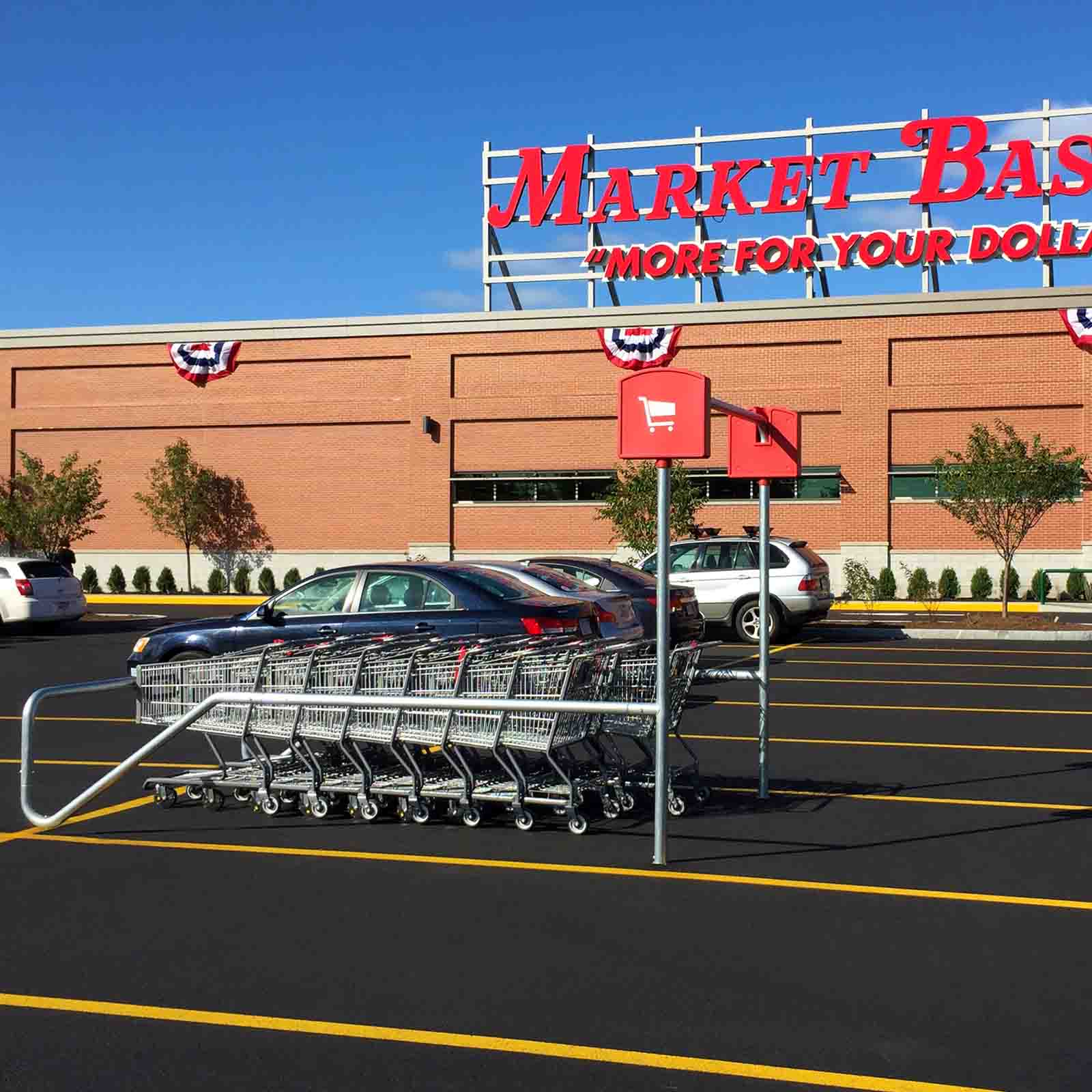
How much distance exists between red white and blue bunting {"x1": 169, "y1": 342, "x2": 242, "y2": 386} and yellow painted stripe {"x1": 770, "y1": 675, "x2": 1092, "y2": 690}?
86.4 ft

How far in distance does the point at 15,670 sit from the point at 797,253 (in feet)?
78.4

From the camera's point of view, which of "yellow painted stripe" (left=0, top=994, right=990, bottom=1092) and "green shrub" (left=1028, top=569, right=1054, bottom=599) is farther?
"green shrub" (left=1028, top=569, right=1054, bottom=599)

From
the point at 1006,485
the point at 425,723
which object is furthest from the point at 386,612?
the point at 1006,485

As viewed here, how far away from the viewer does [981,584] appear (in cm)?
3428

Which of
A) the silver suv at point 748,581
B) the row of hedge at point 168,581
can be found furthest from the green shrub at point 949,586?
the row of hedge at point 168,581

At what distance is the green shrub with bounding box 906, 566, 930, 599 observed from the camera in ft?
112

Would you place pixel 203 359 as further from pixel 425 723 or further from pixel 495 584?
pixel 425 723

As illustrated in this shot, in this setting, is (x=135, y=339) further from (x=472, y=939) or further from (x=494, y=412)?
(x=472, y=939)

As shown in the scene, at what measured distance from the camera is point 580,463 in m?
37.8

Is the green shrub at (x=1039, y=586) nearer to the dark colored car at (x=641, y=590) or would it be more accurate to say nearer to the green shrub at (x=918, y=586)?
the green shrub at (x=918, y=586)

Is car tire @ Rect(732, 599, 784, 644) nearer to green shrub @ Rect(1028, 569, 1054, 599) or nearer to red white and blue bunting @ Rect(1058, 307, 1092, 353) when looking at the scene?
green shrub @ Rect(1028, 569, 1054, 599)

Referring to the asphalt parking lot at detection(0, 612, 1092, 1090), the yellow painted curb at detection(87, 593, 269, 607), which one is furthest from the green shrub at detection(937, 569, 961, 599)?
the asphalt parking lot at detection(0, 612, 1092, 1090)

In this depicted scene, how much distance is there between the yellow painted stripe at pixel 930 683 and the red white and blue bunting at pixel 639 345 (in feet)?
65.5

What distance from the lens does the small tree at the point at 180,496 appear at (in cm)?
3997
